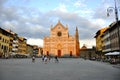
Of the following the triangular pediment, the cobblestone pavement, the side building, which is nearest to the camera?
the cobblestone pavement

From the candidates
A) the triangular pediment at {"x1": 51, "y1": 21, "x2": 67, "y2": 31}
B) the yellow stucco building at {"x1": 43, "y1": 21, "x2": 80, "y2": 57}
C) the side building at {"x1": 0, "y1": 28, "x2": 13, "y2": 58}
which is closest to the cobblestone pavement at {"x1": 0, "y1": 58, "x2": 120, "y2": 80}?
the side building at {"x1": 0, "y1": 28, "x2": 13, "y2": 58}

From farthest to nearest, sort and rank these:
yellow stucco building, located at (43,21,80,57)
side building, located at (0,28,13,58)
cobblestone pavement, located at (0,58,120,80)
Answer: yellow stucco building, located at (43,21,80,57) → side building, located at (0,28,13,58) → cobblestone pavement, located at (0,58,120,80)

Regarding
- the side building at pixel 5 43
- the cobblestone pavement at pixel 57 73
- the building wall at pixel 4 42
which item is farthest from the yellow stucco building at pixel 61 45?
the cobblestone pavement at pixel 57 73

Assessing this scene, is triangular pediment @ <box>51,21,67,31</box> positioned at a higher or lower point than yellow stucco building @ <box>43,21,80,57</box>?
higher

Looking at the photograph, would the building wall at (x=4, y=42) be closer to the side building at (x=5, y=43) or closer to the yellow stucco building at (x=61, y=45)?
the side building at (x=5, y=43)

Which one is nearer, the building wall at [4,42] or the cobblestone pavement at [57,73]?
the cobblestone pavement at [57,73]

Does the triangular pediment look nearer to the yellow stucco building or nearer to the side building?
the yellow stucco building

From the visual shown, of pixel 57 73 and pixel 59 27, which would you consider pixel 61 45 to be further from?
pixel 57 73

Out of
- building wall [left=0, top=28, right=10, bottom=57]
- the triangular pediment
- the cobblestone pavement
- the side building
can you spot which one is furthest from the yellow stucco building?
the cobblestone pavement

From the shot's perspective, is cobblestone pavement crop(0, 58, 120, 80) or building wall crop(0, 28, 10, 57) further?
building wall crop(0, 28, 10, 57)

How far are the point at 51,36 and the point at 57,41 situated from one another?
4.83 meters

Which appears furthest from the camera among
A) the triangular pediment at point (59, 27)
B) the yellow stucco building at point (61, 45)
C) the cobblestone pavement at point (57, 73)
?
the triangular pediment at point (59, 27)

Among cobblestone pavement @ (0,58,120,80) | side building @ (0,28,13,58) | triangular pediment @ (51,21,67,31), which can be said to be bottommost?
cobblestone pavement @ (0,58,120,80)

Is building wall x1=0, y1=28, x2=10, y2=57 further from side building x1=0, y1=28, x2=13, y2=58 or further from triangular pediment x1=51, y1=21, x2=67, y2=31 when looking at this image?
triangular pediment x1=51, y1=21, x2=67, y2=31
